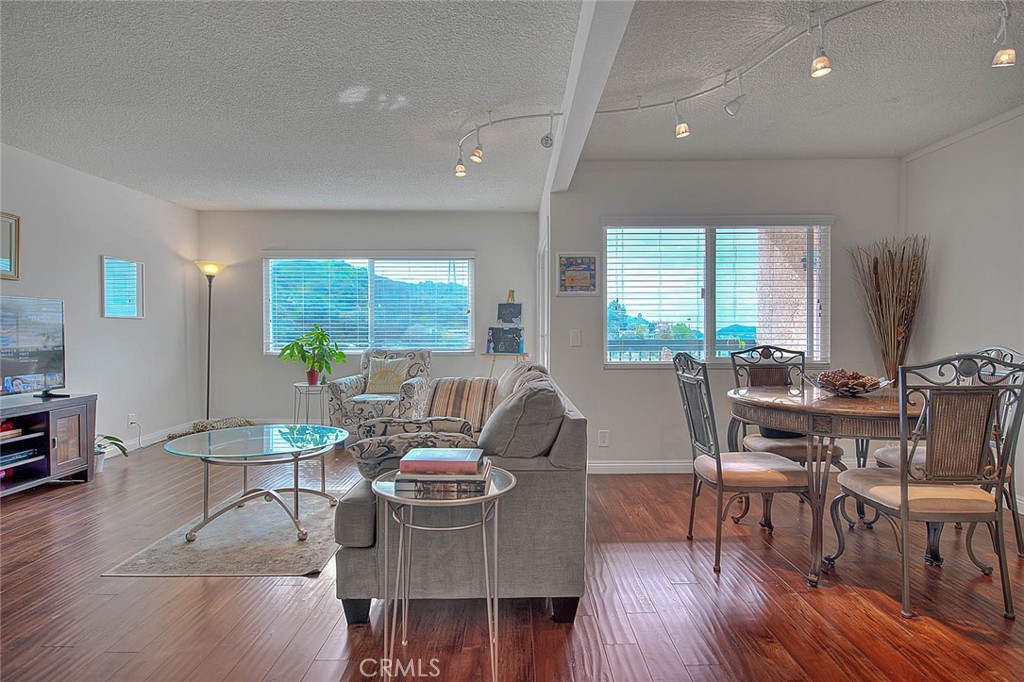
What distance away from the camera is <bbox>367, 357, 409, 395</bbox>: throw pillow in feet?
18.7

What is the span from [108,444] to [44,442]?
119 cm

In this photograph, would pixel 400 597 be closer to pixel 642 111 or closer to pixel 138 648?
pixel 138 648

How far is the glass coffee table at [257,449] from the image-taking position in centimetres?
290

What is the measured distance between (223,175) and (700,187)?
12.9 feet

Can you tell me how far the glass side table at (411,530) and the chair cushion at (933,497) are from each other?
1.59 meters

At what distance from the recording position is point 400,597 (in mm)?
2111

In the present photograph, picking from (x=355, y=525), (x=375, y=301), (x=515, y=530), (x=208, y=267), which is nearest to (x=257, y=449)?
(x=355, y=525)

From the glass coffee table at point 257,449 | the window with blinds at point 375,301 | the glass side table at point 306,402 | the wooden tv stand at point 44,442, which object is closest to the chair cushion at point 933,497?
the glass coffee table at point 257,449

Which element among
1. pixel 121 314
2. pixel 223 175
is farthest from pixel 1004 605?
pixel 121 314

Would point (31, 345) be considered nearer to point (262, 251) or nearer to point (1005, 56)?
point (262, 251)

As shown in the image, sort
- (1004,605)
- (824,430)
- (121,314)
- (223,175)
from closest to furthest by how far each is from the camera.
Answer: (1004,605) → (824,430) → (223,175) → (121,314)

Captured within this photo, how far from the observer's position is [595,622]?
7.14 feet

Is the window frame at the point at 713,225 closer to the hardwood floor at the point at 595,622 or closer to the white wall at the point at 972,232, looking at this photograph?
the white wall at the point at 972,232

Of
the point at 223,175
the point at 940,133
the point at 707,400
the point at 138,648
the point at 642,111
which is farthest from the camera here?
the point at 223,175
